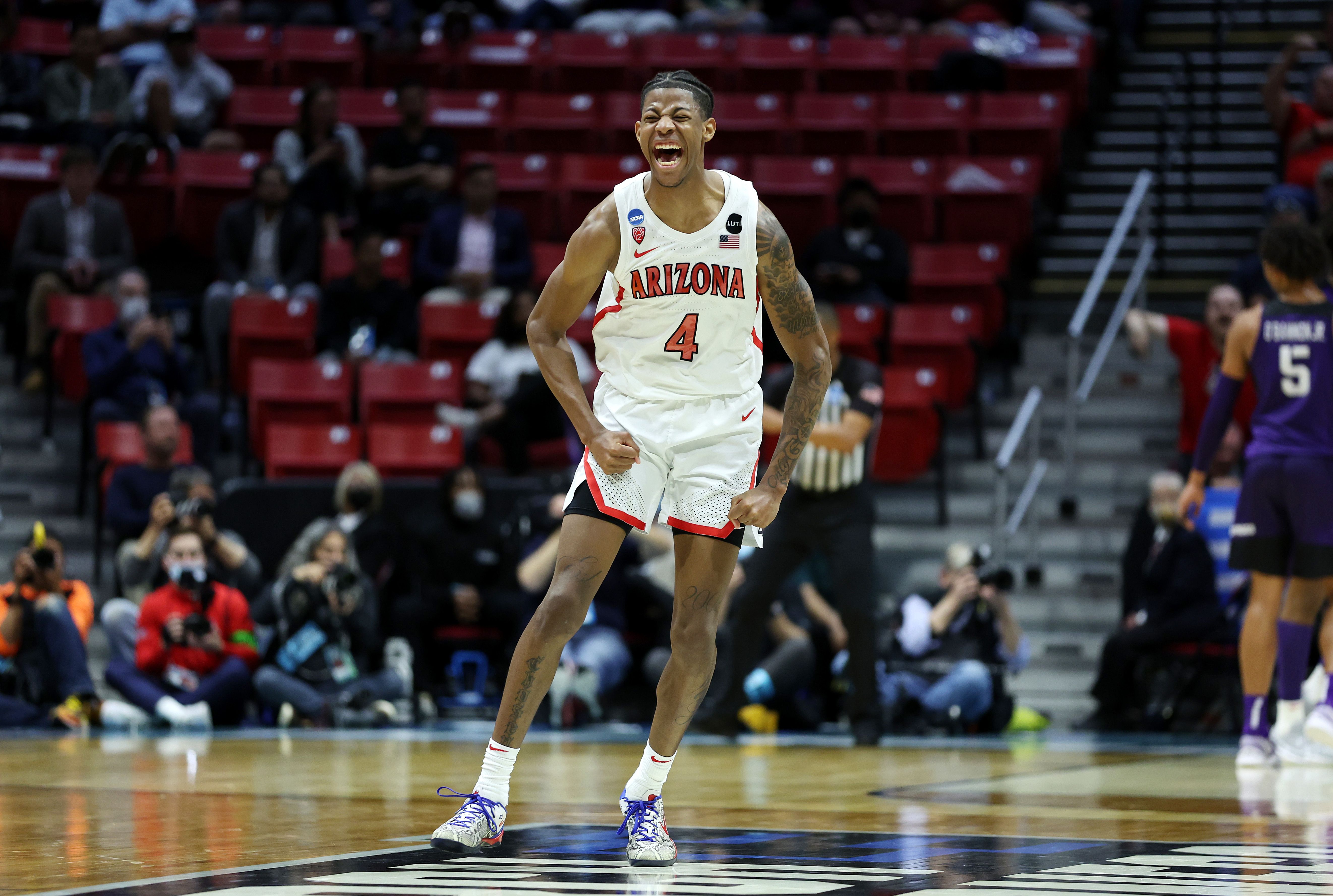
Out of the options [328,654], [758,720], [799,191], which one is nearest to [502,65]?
[799,191]

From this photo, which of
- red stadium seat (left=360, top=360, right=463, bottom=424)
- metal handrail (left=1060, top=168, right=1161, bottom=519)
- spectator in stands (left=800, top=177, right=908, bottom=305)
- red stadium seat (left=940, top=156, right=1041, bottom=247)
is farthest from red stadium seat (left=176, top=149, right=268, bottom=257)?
metal handrail (left=1060, top=168, right=1161, bottom=519)

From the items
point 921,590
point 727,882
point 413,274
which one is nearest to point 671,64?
point 413,274

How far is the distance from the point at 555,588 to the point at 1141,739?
5293 millimetres

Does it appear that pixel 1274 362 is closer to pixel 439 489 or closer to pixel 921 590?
pixel 921 590

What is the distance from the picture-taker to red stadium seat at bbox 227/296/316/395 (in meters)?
12.5

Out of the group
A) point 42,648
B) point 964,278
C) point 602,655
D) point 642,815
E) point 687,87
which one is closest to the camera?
point 642,815

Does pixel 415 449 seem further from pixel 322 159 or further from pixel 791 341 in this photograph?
pixel 791 341

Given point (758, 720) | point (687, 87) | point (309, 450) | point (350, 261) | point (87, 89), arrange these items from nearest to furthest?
point (687, 87) < point (758, 720) < point (309, 450) < point (350, 261) < point (87, 89)

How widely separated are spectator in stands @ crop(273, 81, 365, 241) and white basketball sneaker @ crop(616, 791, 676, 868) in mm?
9753

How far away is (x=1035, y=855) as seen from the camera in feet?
15.2

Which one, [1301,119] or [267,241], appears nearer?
[1301,119]

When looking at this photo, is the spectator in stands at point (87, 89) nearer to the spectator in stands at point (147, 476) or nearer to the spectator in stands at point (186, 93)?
the spectator in stands at point (186, 93)

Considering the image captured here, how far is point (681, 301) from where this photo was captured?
15.5ft

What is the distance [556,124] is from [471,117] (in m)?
0.79
